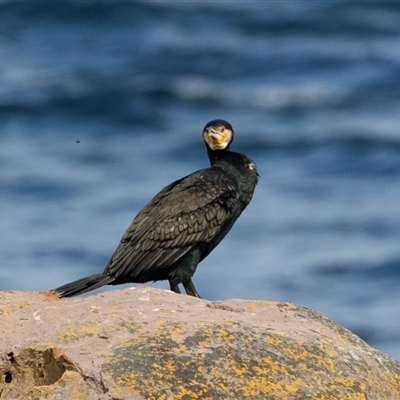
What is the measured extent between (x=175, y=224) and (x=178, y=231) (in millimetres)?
62

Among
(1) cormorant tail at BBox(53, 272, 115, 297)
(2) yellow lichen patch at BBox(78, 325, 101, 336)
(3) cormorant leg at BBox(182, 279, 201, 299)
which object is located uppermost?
(3) cormorant leg at BBox(182, 279, 201, 299)

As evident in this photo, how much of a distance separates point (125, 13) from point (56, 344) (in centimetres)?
3024

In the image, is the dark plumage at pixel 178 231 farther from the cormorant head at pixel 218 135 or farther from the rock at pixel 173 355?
the rock at pixel 173 355

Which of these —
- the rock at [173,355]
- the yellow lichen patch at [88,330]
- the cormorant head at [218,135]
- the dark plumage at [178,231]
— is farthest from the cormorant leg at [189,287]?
the yellow lichen patch at [88,330]

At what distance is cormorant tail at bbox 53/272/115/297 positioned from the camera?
28.8 feet

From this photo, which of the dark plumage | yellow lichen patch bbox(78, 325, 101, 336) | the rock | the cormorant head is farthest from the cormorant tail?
the cormorant head

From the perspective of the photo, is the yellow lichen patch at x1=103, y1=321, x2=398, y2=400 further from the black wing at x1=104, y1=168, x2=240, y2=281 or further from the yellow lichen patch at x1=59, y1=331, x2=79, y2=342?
the black wing at x1=104, y1=168, x2=240, y2=281

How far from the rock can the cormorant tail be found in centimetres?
111

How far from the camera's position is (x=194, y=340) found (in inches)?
274

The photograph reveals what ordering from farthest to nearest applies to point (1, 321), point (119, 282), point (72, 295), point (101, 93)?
point (101, 93) < point (119, 282) < point (72, 295) < point (1, 321)

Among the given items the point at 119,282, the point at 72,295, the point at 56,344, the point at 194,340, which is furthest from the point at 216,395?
the point at 119,282

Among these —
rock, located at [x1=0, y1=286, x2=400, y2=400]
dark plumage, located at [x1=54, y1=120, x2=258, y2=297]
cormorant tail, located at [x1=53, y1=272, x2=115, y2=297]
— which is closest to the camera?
rock, located at [x1=0, y1=286, x2=400, y2=400]

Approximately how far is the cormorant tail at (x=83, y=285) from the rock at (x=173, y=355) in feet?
3.65

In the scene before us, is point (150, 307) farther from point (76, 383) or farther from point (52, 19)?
point (52, 19)
